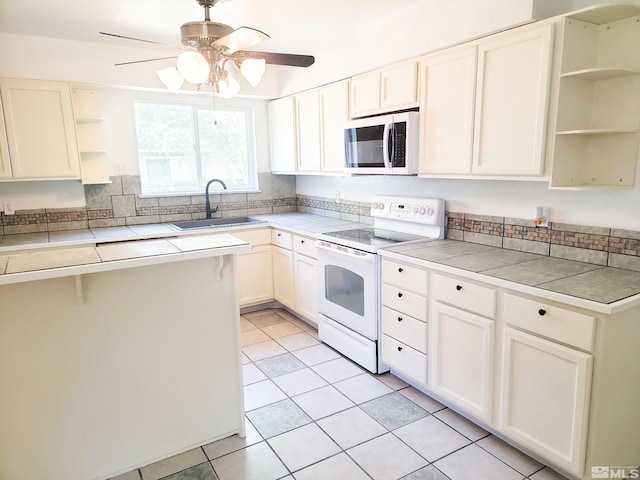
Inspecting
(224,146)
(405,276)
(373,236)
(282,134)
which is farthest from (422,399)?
(224,146)

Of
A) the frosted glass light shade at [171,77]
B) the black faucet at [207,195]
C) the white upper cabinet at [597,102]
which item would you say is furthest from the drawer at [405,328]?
the black faucet at [207,195]

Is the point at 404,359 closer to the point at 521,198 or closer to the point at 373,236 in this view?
the point at 373,236

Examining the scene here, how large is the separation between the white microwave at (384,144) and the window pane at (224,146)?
1697 mm

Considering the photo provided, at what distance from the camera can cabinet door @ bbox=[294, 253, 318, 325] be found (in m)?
3.64

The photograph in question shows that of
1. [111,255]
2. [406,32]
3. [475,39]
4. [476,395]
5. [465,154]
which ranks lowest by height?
[476,395]

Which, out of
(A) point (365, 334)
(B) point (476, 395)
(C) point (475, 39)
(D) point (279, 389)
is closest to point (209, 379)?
(D) point (279, 389)

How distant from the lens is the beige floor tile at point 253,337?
11.7 ft

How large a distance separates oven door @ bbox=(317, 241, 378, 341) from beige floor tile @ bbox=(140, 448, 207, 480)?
1.32 m

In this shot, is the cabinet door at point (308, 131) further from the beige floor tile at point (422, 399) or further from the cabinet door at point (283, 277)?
A: the beige floor tile at point (422, 399)

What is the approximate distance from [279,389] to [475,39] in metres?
2.47

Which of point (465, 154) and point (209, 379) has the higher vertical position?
point (465, 154)

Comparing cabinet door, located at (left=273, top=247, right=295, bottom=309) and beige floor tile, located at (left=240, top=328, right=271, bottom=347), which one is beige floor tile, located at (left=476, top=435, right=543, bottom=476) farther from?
cabinet door, located at (left=273, top=247, right=295, bottom=309)

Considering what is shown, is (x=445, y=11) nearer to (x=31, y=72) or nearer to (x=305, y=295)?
(x=305, y=295)

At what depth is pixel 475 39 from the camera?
2.36m
